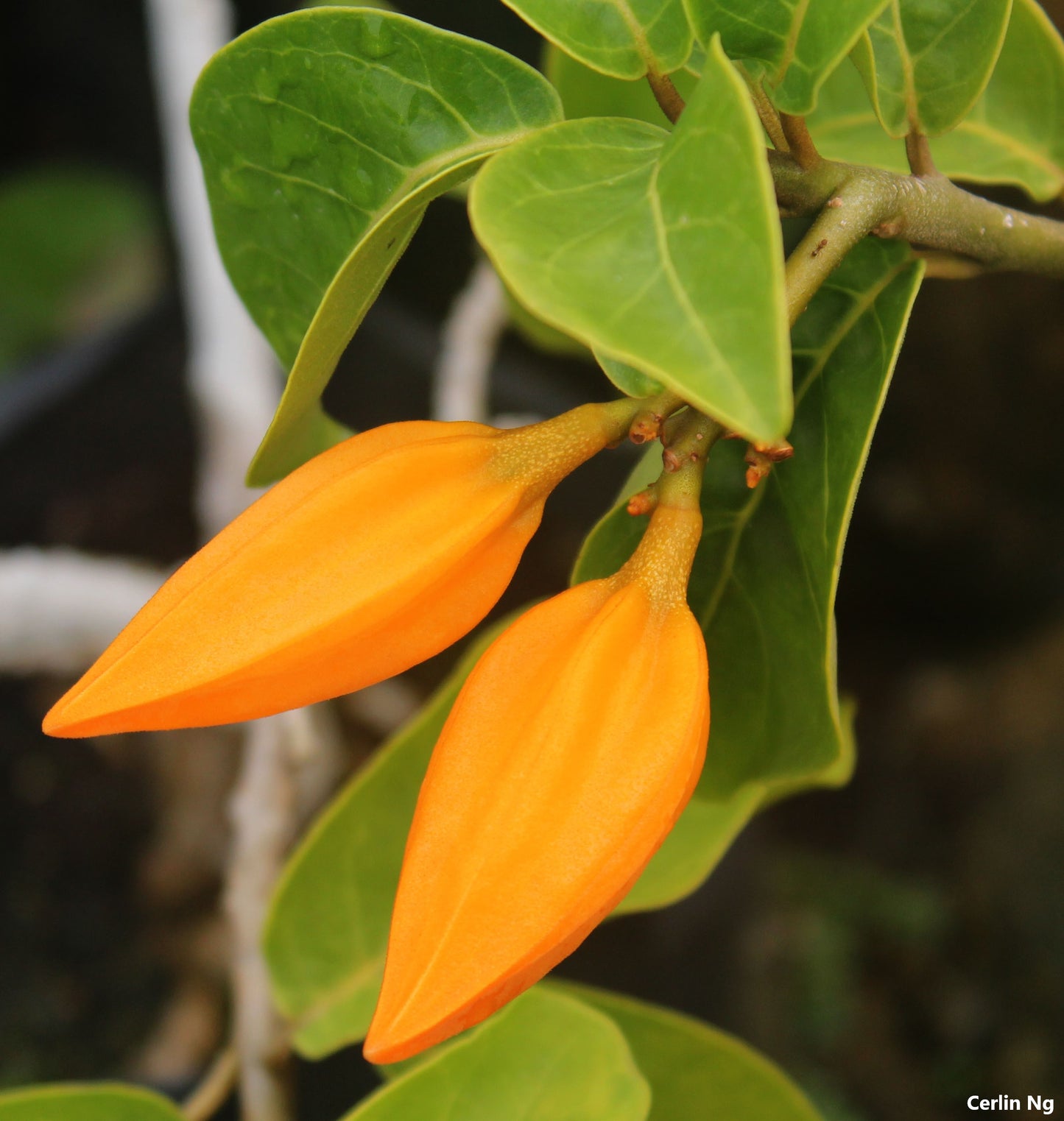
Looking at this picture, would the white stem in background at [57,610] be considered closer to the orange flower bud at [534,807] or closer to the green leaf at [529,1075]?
the green leaf at [529,1075]

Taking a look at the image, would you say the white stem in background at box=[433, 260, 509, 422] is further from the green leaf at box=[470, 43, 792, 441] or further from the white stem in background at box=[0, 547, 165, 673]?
the green leaf at box=[470, 43, 792, 441]

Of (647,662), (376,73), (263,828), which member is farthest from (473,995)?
(263,828)

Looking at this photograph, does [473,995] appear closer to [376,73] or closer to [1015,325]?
[376,73]

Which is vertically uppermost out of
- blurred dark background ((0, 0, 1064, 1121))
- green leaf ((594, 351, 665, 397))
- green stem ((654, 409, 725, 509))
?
green leaf ((594, 351, 665, 397))

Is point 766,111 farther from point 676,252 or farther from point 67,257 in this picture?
point 67,257

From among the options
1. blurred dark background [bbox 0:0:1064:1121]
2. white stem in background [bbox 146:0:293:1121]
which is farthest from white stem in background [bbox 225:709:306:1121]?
blurred dark background [bbox 0:0:1064:1121]

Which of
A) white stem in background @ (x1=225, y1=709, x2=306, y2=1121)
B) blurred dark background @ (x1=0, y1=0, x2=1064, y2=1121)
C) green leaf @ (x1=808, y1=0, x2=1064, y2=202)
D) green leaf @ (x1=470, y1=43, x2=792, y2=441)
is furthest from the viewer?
blurred dark background @ (x1=0, y1=0, x2=1064, y2=1121)
